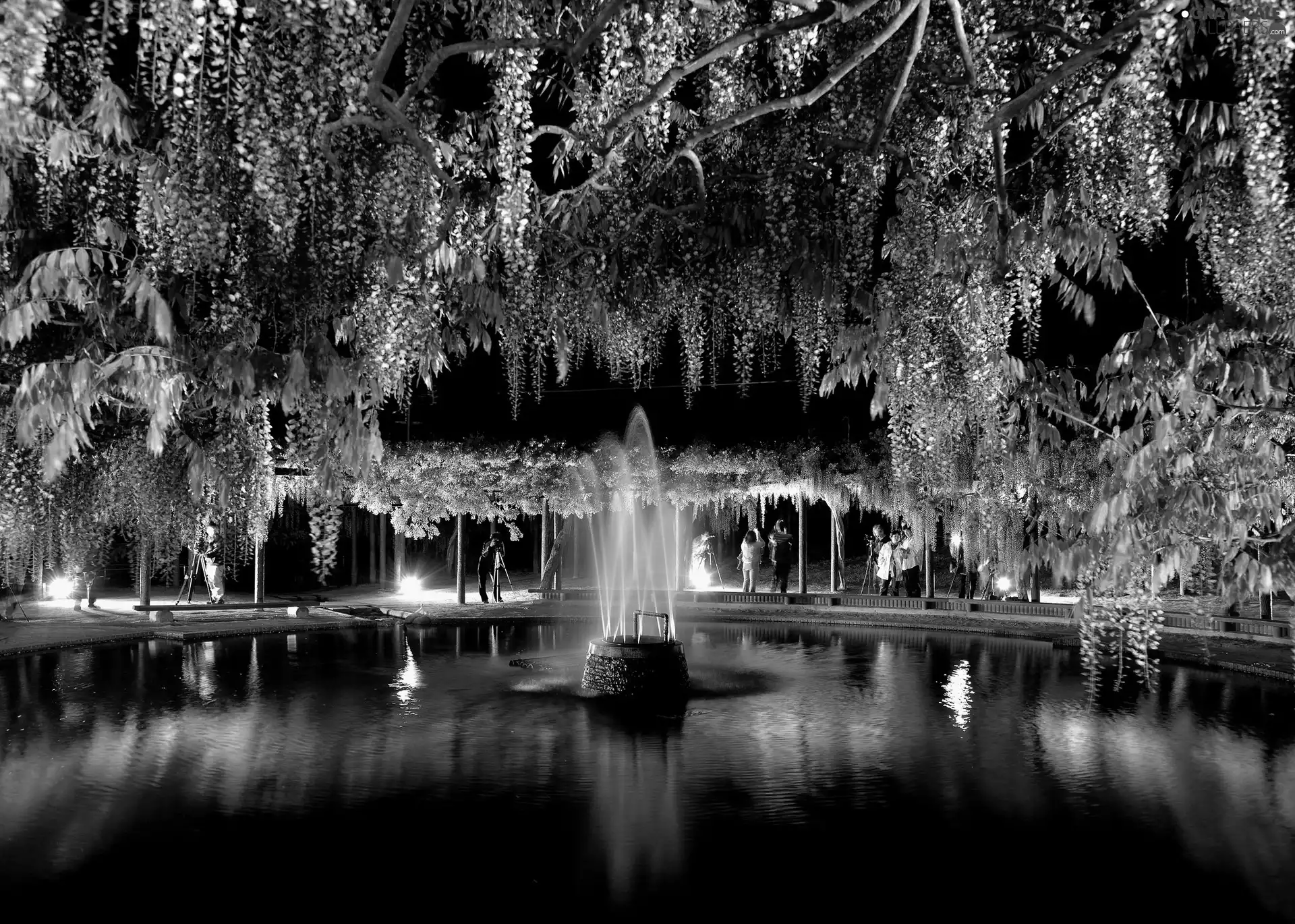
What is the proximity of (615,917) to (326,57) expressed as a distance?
Result: 436 centimetres

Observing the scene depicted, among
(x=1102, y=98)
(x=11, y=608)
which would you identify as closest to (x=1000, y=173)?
(x=1102, y=98)

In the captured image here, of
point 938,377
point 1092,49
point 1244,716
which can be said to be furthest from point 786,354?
point 1092,49

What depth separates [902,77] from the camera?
4562 millimetres

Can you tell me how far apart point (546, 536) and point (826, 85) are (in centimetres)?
2009

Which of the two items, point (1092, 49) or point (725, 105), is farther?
point (725, 105)

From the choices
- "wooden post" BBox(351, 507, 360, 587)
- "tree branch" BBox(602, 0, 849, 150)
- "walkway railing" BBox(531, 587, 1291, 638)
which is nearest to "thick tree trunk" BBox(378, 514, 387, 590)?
"wooden post" BBox(351, 507, 360, 587)

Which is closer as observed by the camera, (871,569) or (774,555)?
(774,555)

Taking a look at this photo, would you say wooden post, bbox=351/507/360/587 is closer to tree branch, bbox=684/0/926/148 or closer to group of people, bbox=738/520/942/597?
group of people, bbox=738/520/942/597

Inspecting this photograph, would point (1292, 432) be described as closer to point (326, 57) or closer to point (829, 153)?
point (829, 153)

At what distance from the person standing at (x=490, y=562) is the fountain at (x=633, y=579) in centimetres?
222

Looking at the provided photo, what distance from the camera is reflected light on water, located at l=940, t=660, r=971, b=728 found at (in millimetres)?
9469

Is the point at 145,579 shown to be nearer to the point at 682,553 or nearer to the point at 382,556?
the point at 382,556

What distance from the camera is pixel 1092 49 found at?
15.0ft

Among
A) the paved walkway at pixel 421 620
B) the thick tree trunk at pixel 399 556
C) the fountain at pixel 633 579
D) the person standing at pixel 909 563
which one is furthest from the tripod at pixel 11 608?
the person standing at pixel 909 563
